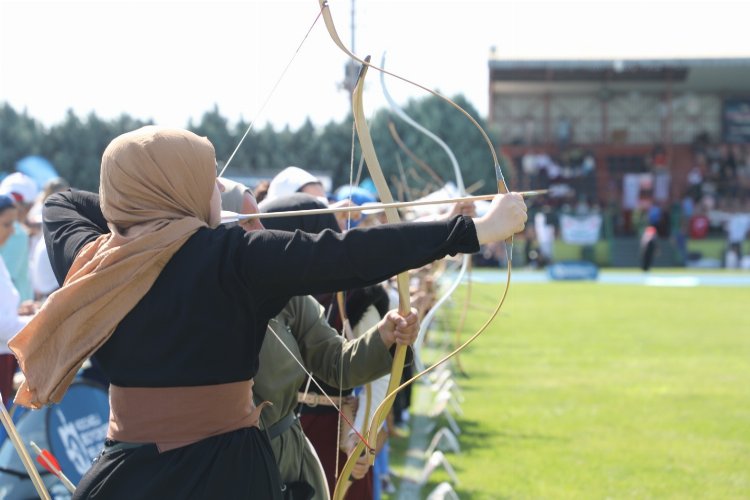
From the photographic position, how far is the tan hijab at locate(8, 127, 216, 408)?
2.36 metres

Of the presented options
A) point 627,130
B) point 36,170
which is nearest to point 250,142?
point 627,130

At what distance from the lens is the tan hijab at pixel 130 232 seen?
92.9 inches

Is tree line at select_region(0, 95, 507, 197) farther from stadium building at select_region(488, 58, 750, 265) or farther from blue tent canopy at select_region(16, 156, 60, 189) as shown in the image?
blue tent canopy at select_region(16, 156, 60, 189)

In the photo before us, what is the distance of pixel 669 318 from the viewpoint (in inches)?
733

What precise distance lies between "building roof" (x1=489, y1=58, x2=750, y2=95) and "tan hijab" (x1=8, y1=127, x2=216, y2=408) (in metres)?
41.2

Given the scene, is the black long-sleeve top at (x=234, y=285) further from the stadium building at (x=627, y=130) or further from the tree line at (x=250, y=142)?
the stadium building at (x=627, y=130)

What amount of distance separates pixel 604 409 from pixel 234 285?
7.60 meters

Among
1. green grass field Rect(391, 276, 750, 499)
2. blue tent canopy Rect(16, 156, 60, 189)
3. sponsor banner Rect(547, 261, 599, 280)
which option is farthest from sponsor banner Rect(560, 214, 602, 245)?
blue tent canopy Rect(16, 156, 60, 189)

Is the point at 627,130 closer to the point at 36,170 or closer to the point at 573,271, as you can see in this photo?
the point at 573,271

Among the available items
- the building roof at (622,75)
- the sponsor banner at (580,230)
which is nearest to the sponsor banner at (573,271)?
the sponsor banner at (580,230)

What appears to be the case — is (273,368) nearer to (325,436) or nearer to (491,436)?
(325,436)

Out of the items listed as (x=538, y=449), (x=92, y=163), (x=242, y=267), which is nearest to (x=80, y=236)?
(x=242, y=267)

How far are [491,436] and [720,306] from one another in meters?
14.0

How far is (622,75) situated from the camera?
44.7 meters
